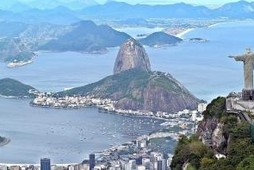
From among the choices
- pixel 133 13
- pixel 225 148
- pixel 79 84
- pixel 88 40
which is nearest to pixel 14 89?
pixel 79 84

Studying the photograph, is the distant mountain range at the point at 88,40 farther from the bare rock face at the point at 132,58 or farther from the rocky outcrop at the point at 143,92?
the rocky outcrop at the point at 143,92

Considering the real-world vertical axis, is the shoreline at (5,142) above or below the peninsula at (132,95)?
below

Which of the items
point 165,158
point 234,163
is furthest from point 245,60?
point 165,158

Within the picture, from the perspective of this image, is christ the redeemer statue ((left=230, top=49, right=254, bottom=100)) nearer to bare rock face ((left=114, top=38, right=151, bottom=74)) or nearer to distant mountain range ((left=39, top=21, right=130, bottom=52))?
bare rock face ((left=114, top=38, right=151, bottom=74))

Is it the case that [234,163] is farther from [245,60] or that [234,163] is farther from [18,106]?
[18,106]

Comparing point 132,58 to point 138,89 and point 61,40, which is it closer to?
point 138,89

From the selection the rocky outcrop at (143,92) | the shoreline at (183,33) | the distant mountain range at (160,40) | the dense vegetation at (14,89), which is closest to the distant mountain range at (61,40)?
the distant mountain range at (160,40)
